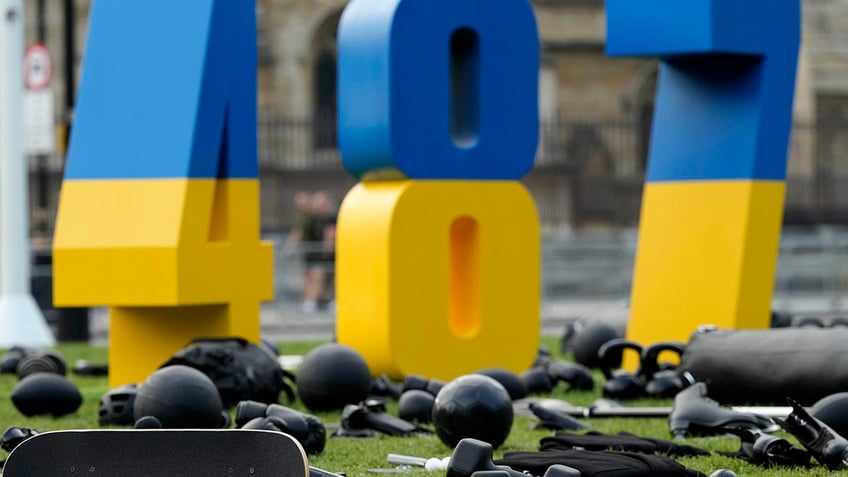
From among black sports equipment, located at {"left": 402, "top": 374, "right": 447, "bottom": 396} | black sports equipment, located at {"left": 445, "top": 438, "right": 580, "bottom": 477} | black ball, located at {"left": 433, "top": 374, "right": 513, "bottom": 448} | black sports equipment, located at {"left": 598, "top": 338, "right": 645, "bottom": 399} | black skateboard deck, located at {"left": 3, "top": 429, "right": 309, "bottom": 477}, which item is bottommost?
black sports equipment, located at {"left": 598, "top": 338, "right": 645, "bottom": 399}

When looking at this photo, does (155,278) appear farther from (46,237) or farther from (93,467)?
(46,237)

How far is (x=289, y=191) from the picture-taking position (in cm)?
3631

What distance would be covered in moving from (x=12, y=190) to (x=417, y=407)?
32.8 ft

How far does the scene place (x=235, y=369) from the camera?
1132 centimetres

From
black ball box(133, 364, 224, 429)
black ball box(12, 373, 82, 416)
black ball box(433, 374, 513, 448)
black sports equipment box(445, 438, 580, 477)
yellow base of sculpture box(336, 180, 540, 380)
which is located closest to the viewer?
black sports equipment box(445, 438, 580, 477)

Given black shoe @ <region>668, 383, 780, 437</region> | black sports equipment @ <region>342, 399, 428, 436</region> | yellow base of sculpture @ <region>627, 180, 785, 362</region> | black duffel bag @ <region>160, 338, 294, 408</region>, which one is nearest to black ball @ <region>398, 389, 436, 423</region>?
black sports equipment @ <region>342, 399, 428, 436</region>

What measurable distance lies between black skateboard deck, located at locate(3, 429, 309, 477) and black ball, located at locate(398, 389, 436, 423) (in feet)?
13.6

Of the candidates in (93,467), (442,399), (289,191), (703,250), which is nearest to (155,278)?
(442,399)

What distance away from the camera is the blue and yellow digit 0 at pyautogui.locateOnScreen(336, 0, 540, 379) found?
13.4m

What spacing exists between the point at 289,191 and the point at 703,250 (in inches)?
904

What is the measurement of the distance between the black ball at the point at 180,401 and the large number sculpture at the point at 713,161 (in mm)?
5426

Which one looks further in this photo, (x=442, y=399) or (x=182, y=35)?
(x=182, y=35)

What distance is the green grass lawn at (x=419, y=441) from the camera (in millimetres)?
8453

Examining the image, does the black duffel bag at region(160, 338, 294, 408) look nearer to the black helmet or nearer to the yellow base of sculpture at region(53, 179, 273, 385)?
the black helmet
